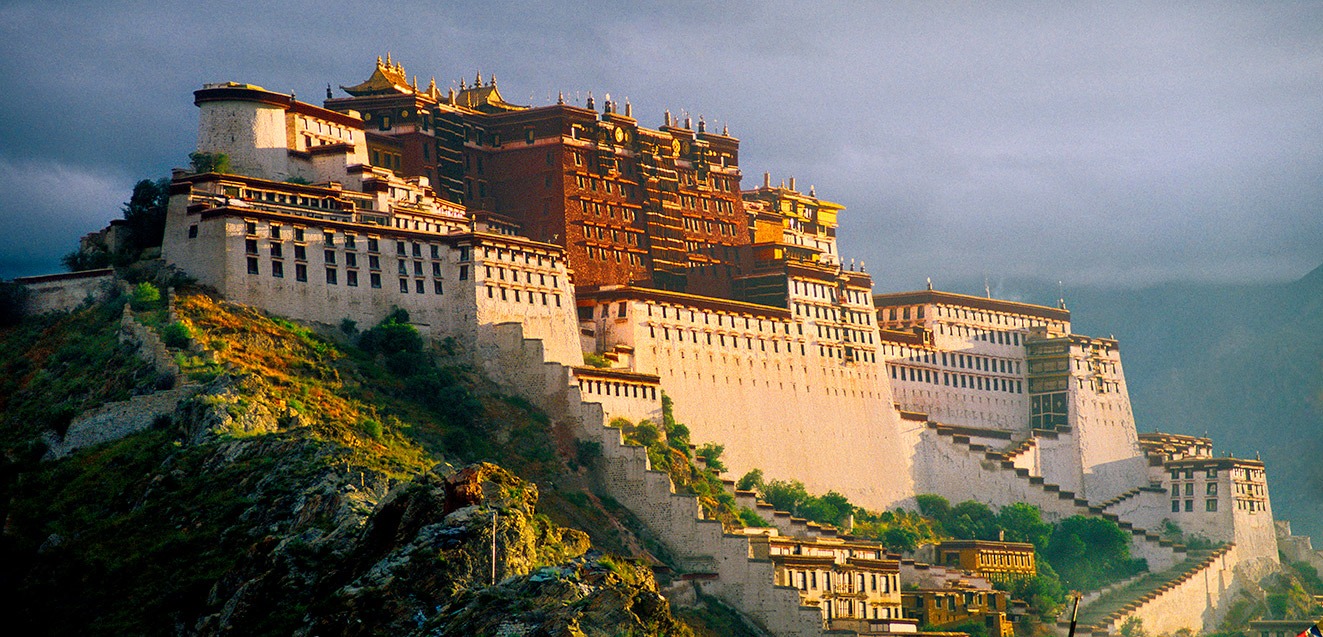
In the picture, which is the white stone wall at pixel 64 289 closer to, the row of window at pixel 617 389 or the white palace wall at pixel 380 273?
the white palace wall at pixel 380 273

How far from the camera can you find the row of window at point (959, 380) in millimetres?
135875

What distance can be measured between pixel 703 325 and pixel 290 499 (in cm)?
4733

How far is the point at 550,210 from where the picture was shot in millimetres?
124000

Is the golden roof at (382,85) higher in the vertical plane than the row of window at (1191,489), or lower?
higher

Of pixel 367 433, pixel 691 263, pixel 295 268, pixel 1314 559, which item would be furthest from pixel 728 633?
pixel 1314 559

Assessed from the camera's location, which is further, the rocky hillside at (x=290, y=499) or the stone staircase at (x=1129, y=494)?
the stone staircase at (x=1129, y=494)

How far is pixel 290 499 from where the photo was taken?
7712 centimetres

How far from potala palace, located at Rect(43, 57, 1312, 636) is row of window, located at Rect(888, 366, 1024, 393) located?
15 cm

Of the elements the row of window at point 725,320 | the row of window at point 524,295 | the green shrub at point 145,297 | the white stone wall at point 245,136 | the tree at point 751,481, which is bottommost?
the tree at point 751,481

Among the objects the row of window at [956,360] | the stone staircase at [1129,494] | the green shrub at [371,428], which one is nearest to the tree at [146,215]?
the green shrub at [371,428]

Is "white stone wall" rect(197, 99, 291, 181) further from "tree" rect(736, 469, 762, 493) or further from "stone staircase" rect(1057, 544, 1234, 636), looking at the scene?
"stone staircase" rect(1057, 544, 1234, 636)

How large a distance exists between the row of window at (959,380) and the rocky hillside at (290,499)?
111 feet

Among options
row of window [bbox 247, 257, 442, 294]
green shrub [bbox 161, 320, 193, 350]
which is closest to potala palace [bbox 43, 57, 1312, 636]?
row of window [bbox 247, 257, 442, 294]

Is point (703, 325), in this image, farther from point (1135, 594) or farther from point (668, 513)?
point (1135, 594)
